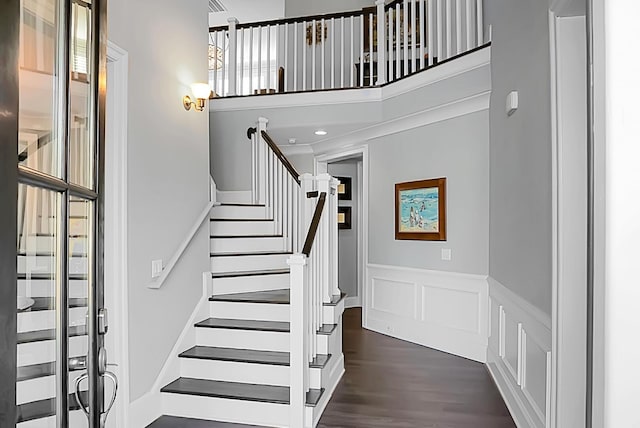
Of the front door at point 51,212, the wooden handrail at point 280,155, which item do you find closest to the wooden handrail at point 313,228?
the wooden handrail at point 280,155

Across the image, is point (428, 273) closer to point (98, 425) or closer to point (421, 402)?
point (421, 402)

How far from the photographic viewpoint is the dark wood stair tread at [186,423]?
329cm

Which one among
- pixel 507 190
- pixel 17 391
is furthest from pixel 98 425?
pixel 507 190

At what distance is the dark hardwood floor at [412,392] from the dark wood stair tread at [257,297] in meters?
0.87

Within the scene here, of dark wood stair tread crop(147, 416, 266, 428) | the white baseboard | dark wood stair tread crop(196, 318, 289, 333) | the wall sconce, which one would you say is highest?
the wall sconce

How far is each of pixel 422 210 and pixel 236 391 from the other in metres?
3.12

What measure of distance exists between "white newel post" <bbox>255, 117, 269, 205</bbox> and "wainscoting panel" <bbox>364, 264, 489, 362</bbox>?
66.7 inches

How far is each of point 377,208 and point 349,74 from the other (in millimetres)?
2067

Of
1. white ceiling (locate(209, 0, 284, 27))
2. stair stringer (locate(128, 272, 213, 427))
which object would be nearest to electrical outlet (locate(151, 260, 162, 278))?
stair stringer (locate(128, 272, 213, 427))

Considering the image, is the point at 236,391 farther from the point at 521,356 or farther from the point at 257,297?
the point at 521,356

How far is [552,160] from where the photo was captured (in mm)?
2496

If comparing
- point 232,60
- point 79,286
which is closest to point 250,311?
point 79,286

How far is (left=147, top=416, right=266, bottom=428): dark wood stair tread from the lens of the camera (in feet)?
10.8

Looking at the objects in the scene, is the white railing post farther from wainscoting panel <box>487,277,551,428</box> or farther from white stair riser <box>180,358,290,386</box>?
white stair riser <box>180,358,290,386</box>
